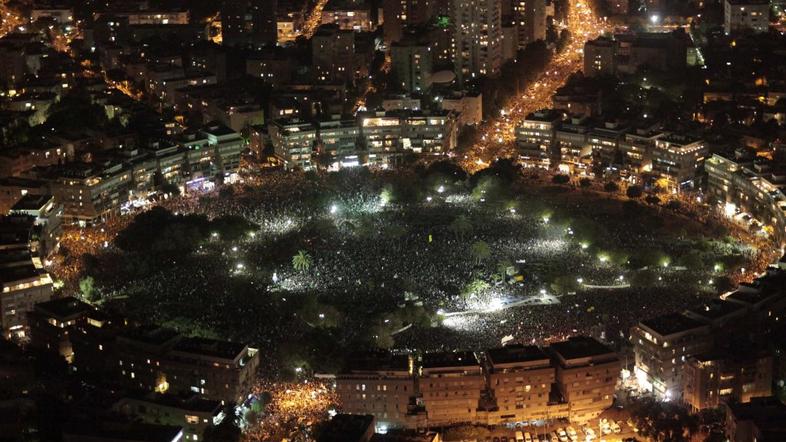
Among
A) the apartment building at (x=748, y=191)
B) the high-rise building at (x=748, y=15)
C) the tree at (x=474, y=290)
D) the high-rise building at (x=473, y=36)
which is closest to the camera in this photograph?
the tree at (x=474, y=290)

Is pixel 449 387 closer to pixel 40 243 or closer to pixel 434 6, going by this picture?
pixel 40 243

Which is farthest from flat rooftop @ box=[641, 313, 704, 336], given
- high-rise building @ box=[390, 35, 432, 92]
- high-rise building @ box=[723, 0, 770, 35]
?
high-rise building @ box=[723, 0, 770, 35]

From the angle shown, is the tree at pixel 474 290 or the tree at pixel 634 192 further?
the tree at pixel 634 192

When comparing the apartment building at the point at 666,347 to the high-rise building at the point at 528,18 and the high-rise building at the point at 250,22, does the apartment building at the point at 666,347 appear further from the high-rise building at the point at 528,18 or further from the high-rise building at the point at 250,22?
the high-rise building at the point at 250,22

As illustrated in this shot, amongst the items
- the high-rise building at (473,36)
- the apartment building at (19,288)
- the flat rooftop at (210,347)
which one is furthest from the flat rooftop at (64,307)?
the high-rise building at (473,36)

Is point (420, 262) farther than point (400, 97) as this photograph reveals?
No

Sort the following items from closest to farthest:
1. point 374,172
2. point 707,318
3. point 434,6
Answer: point 707,318 → point 374,172 → point 434,6

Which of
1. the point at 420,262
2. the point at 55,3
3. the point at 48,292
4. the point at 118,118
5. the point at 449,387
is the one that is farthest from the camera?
the point at 55,3

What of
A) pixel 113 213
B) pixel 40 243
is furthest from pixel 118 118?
pixel 40 243

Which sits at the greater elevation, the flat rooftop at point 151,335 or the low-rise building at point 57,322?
the flat rooftop at point 151,335
